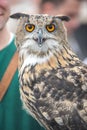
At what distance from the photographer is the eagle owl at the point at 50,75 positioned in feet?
20.0

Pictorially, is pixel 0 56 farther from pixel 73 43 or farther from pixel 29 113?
pixel 73 43

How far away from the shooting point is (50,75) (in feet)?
20.3

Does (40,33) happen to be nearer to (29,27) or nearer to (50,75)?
(29,27)

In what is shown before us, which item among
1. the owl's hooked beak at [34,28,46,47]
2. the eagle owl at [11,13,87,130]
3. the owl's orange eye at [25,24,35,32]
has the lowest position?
the eagle owl at [11,13,87,130]

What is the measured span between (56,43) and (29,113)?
1.84 ft

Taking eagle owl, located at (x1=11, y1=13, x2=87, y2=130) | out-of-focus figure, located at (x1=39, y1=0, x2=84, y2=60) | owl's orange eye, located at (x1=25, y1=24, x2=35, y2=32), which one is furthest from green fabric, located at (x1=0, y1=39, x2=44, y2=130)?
out-of-focus figure, located at (x1=39, y1=0, x2=84, y2=60)

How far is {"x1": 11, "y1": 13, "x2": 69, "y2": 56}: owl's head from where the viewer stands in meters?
6.17

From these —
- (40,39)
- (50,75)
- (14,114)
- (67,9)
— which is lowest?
(14,114)

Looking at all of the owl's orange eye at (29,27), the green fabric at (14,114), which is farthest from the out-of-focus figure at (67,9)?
the owl's orange eye at (29,27)

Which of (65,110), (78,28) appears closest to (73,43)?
(78,28)

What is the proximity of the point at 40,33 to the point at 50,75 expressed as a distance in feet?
1.05

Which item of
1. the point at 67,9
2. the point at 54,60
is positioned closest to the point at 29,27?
the point at 54,60

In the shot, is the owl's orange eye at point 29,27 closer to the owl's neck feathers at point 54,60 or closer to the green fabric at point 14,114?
the owl's neck feathers at point 54,60

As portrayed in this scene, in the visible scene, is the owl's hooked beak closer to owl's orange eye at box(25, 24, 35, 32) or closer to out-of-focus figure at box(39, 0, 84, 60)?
owl's orange eye at box(25, 24, 35, 32)
